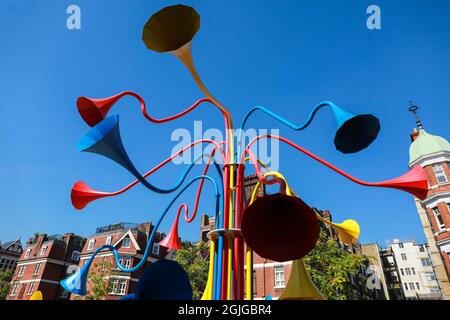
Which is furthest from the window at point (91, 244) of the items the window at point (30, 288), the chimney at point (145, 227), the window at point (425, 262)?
the window at point (425, 262)

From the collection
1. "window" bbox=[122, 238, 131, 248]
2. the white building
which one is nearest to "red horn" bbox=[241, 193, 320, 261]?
"window" bbox=[122, 238, 131, 248]

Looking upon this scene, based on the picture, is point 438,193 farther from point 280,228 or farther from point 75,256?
point 75,256

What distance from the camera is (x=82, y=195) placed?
176 inches

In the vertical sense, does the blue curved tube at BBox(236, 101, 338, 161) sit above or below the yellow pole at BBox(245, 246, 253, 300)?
above

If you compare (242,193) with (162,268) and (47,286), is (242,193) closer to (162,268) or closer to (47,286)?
(162,268)

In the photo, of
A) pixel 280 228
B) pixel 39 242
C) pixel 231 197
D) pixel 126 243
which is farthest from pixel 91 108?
pixel 39 242

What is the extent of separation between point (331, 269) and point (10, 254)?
5415 centimetres

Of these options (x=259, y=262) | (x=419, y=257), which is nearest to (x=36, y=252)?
(x=259, y=262)

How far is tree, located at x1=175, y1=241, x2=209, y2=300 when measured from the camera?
2359cm

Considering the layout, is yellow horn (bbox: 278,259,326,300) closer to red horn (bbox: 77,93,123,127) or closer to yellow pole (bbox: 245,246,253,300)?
yellow pole (bbox: 245,246,253,300)

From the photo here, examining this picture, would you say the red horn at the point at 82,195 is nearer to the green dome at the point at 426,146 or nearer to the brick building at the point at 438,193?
the brick building at the point at 438,193

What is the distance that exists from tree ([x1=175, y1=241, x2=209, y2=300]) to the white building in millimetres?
45032

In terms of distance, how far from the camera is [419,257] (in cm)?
5497

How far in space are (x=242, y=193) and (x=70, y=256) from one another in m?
40.5
